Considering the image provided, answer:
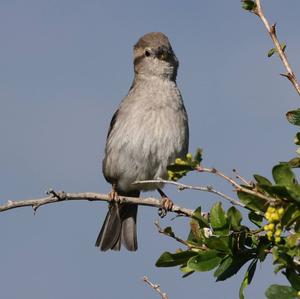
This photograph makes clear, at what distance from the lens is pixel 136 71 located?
8.23 m

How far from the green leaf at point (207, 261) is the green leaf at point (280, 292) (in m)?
0.48

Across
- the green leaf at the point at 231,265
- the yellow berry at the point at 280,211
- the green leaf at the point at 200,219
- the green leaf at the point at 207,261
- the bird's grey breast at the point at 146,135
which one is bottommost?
the green leaf at the point at 231,265

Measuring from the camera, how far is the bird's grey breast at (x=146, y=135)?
7.05 metres

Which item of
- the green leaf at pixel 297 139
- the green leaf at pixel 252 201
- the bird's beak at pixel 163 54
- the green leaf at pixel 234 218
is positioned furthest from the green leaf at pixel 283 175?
the bird's beak at pixel 163 54

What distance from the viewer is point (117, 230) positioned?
7.93 meters

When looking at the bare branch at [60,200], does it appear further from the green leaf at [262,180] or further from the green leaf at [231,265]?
the green leaf at [262,180]

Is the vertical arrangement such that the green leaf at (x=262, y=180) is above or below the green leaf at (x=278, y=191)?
above

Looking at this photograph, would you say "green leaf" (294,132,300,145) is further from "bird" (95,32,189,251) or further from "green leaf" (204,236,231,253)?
"bird" (95,32,189,251)

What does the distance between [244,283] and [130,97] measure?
15.8 ft

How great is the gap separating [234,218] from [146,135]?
3964mm

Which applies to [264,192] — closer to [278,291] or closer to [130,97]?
[278,291]

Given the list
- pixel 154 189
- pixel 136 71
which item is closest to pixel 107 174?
pixel 154 189

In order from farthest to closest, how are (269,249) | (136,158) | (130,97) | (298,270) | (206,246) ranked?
(130,97) → (136,158) → (206,246) → (269,249) → (298,270)

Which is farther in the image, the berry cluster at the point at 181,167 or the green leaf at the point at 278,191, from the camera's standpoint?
the berry cluster at the point at 181,167
